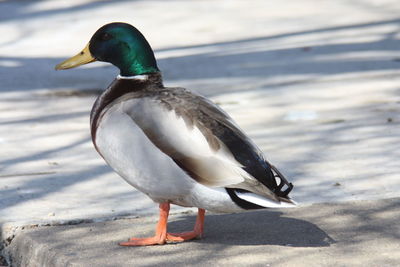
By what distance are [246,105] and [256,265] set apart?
11.2 feet

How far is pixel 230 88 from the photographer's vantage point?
798 cm

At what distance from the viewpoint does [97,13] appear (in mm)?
11883

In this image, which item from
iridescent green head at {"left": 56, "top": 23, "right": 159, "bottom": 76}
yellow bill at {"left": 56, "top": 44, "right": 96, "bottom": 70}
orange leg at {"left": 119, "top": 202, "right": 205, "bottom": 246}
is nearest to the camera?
orange leg at {"left": 119, "top": 202, "right": 205, "bottom": 246}

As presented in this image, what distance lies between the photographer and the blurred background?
17.3 feet

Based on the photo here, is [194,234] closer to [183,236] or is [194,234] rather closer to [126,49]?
[183,236]

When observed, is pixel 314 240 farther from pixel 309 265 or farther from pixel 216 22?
pixel 216 22

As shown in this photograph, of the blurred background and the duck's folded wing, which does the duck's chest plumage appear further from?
the blurred background

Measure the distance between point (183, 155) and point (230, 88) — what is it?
3986mm

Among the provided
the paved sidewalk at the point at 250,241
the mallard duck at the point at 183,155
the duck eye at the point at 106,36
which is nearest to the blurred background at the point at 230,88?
the paved sidewalk at the point at 250,241

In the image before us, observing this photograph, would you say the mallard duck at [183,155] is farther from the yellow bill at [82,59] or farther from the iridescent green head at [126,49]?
the yellow bill at [82,59]

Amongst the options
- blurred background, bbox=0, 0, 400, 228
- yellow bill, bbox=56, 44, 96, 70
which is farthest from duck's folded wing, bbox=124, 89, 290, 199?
blurred background, bbox=0, 0, 400, 228

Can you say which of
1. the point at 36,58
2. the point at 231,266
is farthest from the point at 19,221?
the point at 36,58

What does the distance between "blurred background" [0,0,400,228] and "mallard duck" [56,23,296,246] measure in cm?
69

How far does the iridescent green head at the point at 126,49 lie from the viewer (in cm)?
449
